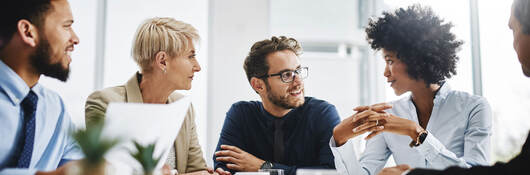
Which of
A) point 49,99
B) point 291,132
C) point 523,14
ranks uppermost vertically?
point 523,14

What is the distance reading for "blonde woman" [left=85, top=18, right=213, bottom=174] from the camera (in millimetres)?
2131

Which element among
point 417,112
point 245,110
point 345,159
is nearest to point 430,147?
point 345,159

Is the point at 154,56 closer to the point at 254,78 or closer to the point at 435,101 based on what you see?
the point at 254,78

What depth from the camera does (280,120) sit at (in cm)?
225

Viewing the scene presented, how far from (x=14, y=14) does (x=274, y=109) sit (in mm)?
1405

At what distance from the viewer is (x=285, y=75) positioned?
231cm

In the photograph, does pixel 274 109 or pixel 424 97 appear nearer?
pixel 424 97

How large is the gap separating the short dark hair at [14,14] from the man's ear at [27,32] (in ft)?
0.04

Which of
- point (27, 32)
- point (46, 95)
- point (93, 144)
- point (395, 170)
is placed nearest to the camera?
point (93, 144)

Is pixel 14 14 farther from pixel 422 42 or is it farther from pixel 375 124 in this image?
pixel 422 42

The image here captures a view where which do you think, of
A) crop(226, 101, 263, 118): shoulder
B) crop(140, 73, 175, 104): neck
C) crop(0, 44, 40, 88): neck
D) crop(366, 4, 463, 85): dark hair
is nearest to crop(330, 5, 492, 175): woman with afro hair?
crop(366, 4, 463, 85): dark hair

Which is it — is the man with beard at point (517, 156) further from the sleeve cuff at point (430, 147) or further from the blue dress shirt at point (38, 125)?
the blue dress shirt at point (38, 125)

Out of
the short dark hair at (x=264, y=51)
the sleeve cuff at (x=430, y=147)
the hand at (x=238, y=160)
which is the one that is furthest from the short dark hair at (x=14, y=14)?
the sleeve cuff at (x=430, y=147)

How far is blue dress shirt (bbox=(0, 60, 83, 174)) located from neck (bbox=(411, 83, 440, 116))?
1.61m
